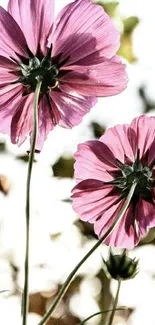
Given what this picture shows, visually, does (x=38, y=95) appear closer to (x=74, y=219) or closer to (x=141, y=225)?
(x=141, y=225)

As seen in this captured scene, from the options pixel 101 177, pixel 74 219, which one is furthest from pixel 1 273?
pixel 101 177

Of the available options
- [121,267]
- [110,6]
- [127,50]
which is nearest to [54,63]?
[121,267]

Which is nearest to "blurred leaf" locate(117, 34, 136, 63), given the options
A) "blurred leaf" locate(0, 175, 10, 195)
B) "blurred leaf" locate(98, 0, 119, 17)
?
"blurred leaf" locate(98, 0, 119, 17)

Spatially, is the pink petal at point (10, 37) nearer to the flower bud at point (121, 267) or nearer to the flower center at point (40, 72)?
the flower center at point (40, 72)

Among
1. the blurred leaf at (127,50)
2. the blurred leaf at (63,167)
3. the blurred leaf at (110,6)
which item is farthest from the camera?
the blurred leaf at (63,167)

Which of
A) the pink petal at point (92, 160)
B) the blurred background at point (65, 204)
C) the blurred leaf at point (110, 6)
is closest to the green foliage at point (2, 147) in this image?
the blurred background at point (65, 204)
